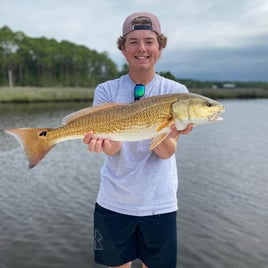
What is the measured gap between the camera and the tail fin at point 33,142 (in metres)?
3.31

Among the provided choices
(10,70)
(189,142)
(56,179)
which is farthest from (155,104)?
(10,70)

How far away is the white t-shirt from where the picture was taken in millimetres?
3328

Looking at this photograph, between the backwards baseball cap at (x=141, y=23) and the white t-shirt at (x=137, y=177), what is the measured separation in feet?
1.67

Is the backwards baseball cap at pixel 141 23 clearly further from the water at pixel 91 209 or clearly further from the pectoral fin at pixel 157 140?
the water at pixel 91 209

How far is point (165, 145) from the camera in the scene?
320 cm

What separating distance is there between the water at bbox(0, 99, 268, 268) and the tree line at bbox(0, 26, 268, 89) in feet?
197

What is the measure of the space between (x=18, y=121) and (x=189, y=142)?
13.8 meters

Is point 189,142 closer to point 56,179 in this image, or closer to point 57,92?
point 56,179

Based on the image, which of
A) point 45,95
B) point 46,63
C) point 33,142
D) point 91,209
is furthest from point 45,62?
point 33,142

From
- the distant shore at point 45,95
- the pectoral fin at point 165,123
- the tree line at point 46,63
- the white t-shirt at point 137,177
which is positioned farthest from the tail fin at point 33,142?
the tree line at point 46,63

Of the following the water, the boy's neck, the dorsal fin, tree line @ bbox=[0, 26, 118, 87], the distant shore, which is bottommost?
the water

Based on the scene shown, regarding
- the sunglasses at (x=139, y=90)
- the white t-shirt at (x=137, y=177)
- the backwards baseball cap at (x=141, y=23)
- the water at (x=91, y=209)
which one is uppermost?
the backwards baseball cap at (x=141, y=23)

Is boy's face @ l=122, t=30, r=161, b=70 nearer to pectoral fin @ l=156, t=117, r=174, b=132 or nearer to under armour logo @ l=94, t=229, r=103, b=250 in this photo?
pectoral fin @ l=156, t=117, r=174, b=132

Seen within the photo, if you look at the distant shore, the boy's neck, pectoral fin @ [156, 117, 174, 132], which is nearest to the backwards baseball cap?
the boy's neck
